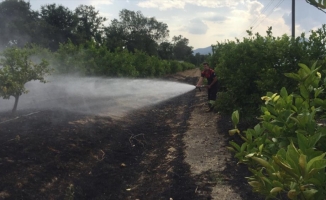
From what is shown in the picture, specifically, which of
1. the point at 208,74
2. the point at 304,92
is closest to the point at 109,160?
the point at 304,92

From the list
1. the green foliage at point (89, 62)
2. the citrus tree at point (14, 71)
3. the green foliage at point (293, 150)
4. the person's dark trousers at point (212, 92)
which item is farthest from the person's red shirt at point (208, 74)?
the green foliage at point (293, 150)

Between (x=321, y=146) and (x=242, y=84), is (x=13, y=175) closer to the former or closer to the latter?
(x=321, y=146)

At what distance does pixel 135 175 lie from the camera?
6176 millimetres

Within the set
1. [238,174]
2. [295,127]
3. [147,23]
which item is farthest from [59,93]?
[147,23]

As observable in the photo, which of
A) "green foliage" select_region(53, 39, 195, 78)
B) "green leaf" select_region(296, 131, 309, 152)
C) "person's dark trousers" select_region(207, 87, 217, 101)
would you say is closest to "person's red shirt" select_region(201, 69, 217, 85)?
"person's dark trousers" select_region(207, 87, 217, 101)

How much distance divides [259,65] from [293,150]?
699 centimetres

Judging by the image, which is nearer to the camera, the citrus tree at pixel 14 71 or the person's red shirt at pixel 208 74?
the citrus tree at pixel 14 71

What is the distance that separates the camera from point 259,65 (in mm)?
7996

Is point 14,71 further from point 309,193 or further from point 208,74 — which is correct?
point 309,193

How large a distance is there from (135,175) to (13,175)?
2.00 m

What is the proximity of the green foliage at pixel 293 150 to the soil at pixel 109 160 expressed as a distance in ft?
10.2

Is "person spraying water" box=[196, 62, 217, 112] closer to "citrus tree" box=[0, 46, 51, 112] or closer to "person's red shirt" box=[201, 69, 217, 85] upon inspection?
"person's red shirt" box=[201, 69, 217, 85]

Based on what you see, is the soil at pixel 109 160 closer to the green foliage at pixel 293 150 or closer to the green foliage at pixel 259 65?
the green foliage at pixel 259 65

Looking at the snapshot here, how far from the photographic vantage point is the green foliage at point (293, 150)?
4.21 feet
